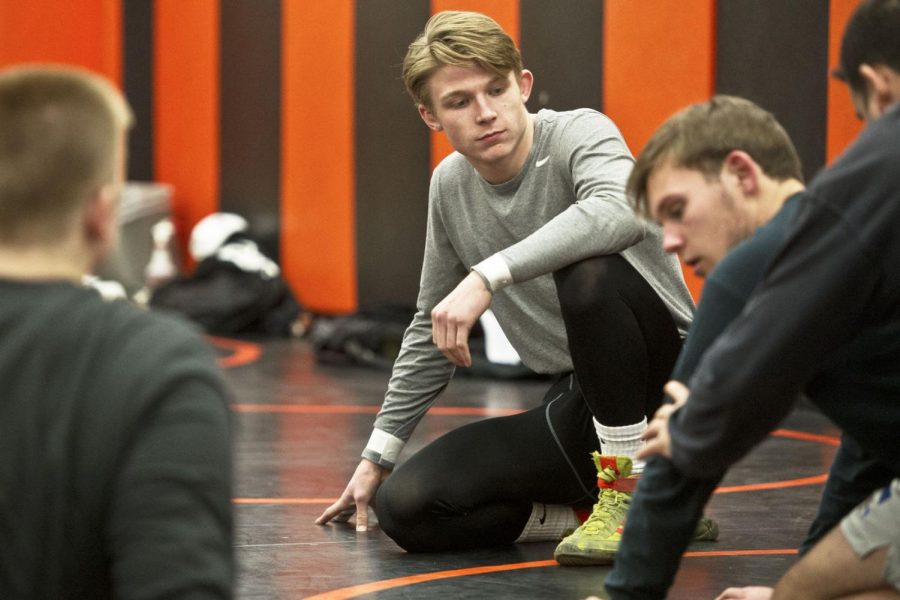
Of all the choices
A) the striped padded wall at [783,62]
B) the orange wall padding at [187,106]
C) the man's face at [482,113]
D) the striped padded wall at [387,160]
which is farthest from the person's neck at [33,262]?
the orange wall padding at [187,106]

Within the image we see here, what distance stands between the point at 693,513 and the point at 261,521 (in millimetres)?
1566

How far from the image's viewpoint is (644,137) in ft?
18.9

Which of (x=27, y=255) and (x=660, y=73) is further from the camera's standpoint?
(x=660, y=73)

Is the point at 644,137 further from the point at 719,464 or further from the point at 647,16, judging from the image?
the point at 719,464

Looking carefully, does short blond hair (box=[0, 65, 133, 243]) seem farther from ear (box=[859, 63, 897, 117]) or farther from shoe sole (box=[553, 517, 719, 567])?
shoe sole (box=[553, 517, 719, 567])

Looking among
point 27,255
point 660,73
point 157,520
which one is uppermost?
point 27,255

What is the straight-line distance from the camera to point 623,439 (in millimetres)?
2787

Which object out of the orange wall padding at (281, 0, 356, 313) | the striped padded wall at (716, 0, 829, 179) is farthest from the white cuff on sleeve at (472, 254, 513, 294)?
the orange wall padding at (281, 0, 356, 313)

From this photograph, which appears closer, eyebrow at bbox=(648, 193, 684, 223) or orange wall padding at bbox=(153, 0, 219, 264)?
eyebrow at bbox=(648, 193, 684, 223)

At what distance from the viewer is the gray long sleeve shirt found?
296cm

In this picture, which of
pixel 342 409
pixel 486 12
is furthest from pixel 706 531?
pixel 486 12

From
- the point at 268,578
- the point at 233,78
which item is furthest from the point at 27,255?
the point at 233,78

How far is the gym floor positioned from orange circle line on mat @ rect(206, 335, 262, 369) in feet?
2.89

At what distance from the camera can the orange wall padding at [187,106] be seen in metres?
9.06
